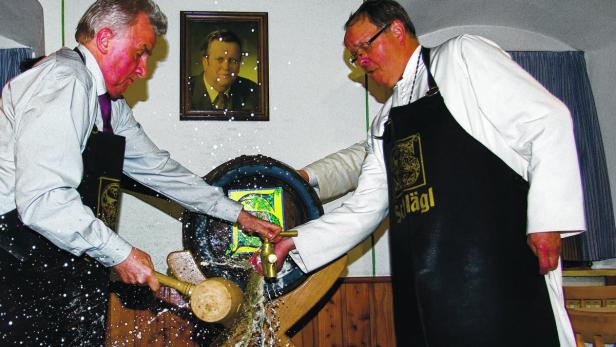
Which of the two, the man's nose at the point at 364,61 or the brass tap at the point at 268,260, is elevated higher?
the man's nose at the point at 364,61

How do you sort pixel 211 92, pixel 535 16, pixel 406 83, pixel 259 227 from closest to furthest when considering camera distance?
pixel 406 83 → pixel 259 227 → pixel 211 92 → pixel 535 16

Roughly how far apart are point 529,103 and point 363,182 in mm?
860

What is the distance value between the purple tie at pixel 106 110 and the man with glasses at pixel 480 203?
1.04m

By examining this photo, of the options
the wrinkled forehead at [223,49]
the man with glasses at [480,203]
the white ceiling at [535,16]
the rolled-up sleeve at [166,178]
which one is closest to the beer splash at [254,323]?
the rolled-up sleeve at [166,178]

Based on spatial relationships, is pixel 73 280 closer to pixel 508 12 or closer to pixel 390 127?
pixel 390 127

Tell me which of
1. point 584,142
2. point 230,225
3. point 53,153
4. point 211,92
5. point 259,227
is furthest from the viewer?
point 584,142

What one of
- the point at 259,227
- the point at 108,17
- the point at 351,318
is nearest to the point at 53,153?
the point at 108,17

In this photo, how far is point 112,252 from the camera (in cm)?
198

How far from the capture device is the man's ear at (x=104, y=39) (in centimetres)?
225

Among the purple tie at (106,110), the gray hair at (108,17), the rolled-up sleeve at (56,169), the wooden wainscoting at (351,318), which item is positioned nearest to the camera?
the rolled-up sleeve at (56,169)

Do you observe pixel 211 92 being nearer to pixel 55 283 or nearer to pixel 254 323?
pixel 254 323

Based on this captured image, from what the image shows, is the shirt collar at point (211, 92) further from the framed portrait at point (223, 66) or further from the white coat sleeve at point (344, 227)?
the white coat sleeve at point (344, 227)

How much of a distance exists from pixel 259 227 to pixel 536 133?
1234mm

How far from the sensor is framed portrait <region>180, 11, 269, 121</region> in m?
4.34
